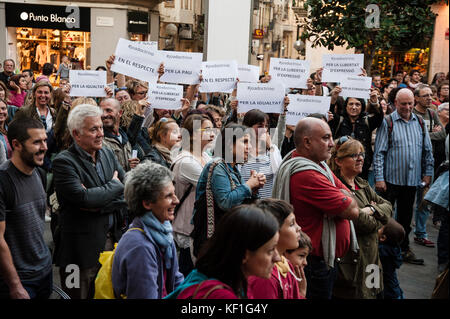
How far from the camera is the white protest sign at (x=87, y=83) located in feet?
23.2

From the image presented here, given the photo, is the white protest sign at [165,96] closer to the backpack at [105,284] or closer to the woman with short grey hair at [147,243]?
the woman with short grey hair at [147,243]

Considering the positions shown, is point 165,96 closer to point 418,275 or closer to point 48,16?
point 418,275

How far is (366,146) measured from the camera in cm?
760

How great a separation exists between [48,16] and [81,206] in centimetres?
2059

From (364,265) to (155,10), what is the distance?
22.7m

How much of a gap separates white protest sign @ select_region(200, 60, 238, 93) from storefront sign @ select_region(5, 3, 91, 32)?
16.6 metres

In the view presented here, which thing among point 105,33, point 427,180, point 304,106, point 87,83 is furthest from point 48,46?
point 427,180

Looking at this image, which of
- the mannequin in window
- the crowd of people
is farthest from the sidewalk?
the mannequin in window

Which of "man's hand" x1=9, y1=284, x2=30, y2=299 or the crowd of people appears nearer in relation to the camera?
the crowd of people

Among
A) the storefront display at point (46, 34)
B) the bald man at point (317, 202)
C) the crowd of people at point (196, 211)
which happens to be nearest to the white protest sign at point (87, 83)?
the crowd of people at point (196, 211)

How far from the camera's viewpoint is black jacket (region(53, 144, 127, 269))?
13.7ft

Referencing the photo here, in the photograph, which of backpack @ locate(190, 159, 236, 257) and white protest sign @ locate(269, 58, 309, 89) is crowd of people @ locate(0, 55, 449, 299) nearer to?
backpack @ locate(190, 159, 236, 257)

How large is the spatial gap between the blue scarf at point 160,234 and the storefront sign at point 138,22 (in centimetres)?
2103
